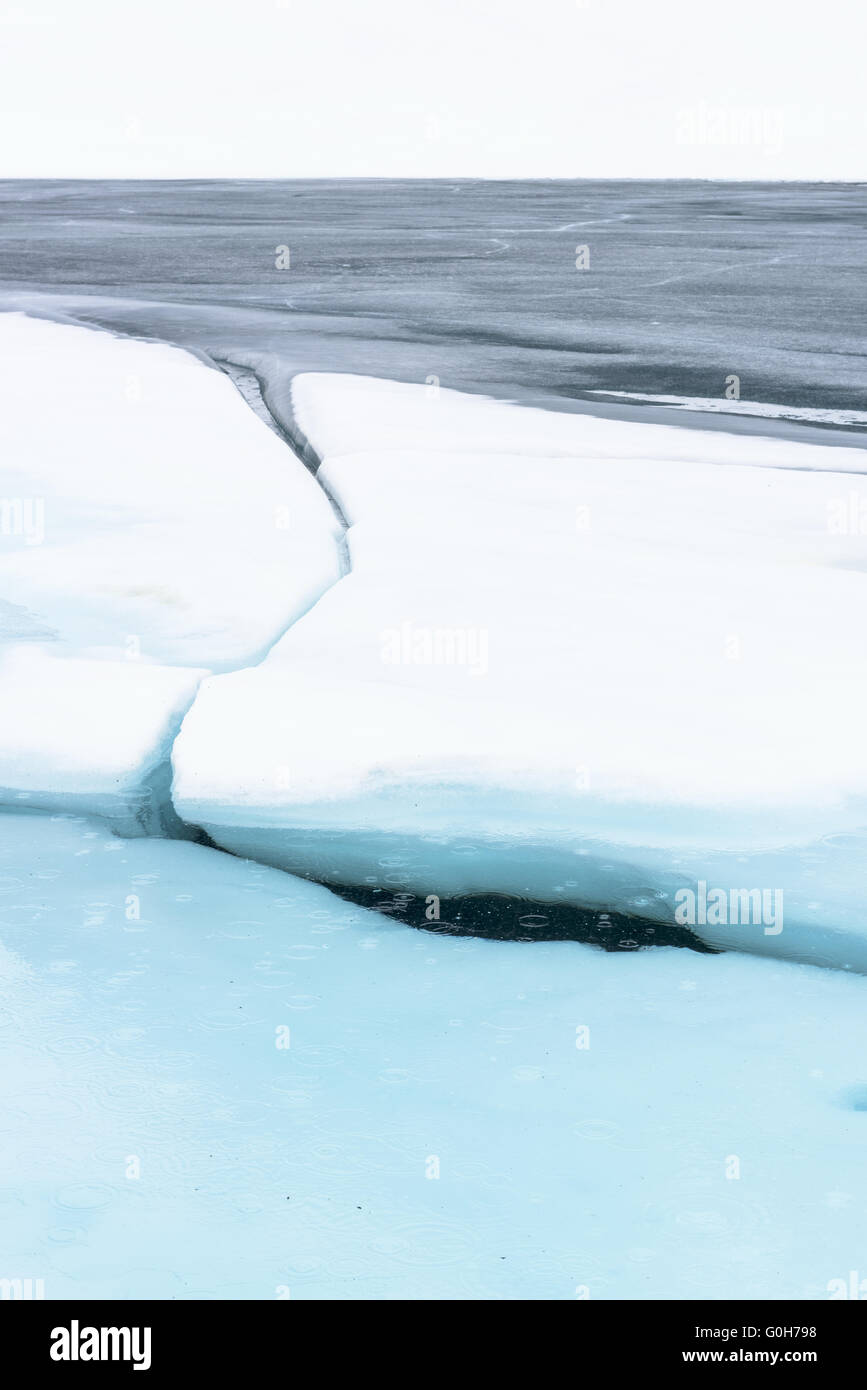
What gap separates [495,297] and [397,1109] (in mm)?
10802

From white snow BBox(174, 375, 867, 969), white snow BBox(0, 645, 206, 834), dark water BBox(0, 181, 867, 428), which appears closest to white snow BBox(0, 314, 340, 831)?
white snow BBox(0, 645, 206, 834)

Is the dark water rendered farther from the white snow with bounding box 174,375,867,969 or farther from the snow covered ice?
the snow covered ice

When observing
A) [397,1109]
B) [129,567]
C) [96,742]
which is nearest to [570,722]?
[96,742]

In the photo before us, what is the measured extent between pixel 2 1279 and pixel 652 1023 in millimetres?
1177

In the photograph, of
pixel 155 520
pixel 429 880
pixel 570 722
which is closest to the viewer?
pixel 429 880

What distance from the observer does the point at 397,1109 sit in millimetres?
2219

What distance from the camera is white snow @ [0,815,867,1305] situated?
1.92 meters

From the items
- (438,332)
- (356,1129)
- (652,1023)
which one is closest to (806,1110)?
(652,1023)

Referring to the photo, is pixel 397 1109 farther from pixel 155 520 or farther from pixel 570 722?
pixel 155 520

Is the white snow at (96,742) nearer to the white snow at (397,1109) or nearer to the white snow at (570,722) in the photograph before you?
the white snow at (570,722)

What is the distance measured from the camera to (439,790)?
309 centimetres

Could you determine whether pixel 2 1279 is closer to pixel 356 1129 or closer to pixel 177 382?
pixel 356 1129

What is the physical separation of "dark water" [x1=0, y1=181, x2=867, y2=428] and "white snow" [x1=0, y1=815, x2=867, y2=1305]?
16.3 feet

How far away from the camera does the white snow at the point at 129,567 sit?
331cm
